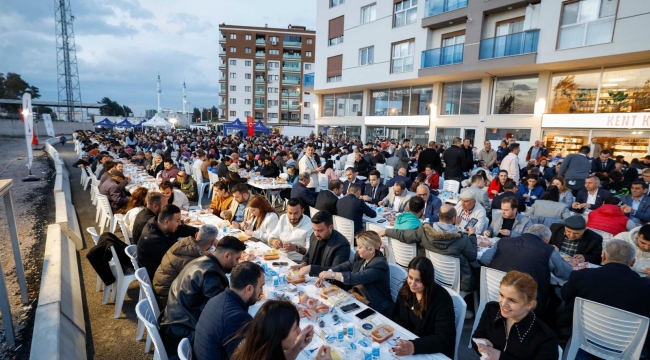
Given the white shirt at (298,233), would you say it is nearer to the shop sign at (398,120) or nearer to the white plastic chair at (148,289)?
the white plastic chair at (148,289)

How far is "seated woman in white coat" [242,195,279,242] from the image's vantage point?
5.43 m

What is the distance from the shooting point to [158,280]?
142 inches

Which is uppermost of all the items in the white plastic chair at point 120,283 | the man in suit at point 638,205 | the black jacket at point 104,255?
the man in suit at point 638,205

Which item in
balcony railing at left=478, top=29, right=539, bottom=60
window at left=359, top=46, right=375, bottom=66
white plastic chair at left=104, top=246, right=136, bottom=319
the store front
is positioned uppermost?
window at left=359, top=46, right=375, bottom=66

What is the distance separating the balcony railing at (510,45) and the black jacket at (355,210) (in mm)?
13391

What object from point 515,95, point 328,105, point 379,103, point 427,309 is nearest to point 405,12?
point 379,103

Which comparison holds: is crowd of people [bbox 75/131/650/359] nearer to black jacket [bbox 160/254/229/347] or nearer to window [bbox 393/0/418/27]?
black jacket [bbox 160/254/229/347]

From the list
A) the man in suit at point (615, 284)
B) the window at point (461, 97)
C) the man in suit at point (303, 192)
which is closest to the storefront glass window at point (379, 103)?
the window at point (461, 97)

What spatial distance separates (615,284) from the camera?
3.06m

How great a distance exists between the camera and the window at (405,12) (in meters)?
19.7

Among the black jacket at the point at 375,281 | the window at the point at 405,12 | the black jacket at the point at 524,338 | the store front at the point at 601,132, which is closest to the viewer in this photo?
the black jacket at the point at 524,338

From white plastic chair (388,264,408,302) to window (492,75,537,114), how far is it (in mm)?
15869

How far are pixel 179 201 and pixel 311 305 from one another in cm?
504

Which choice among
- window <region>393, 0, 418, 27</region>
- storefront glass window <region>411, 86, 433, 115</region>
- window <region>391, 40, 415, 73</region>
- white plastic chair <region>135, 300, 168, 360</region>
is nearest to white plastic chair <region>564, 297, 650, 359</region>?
white plastic chair <region>135, 300, 168, 360</region>
